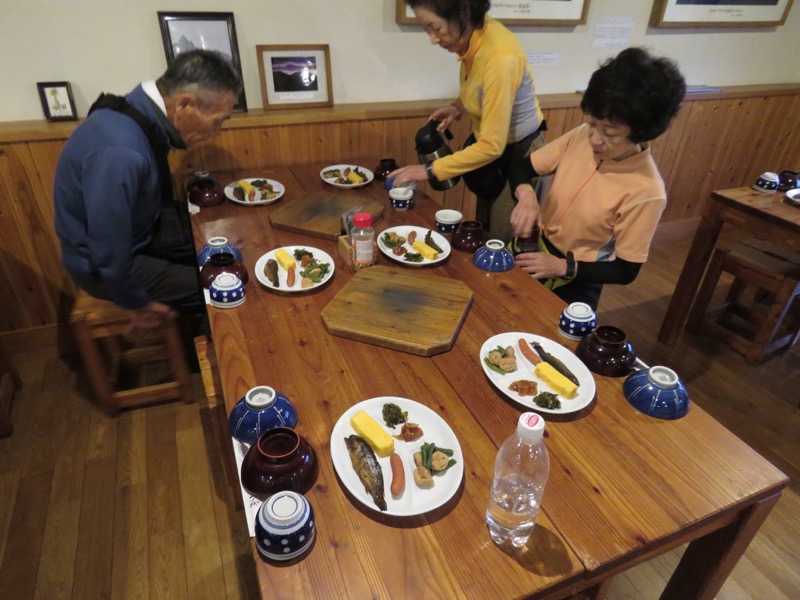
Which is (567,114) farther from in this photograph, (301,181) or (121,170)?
(121,170)

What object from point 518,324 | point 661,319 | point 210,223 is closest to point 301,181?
point 210,223

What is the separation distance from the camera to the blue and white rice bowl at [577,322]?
1.22 m

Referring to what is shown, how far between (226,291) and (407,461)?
686 millimetres

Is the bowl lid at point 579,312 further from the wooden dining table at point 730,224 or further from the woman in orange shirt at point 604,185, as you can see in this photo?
the wooden dining table at point 730,224

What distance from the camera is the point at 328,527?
81 centimetres

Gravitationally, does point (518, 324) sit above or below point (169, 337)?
above

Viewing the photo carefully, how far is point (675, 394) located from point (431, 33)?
Result: 1.37 meters

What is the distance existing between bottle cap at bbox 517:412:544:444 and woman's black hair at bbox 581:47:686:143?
900mm

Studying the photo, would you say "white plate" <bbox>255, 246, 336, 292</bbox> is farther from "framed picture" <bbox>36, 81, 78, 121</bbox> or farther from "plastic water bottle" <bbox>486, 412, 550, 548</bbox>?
"framed picture" <bbox>36, 81, 78, 121</bbox>

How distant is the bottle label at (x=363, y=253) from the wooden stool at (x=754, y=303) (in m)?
1.84

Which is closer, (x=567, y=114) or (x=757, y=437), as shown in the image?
(x=757, y=437)

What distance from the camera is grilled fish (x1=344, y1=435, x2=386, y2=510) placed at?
84 centimetres

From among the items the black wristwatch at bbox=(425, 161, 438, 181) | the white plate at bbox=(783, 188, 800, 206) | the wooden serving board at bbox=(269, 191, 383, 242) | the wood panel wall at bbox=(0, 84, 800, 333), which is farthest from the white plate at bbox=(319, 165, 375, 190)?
the white plate at bbox=(783, 188, 800, 206)

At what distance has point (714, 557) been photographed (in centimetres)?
104
